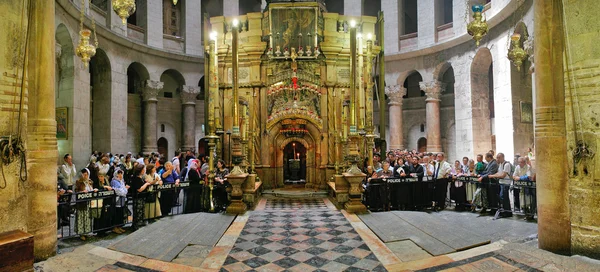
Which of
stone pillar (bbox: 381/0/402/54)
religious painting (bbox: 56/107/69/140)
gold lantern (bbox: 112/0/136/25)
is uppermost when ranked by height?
stone pillar (bbox: 381/0/402/54)

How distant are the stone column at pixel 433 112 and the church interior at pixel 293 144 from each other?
0.36ft

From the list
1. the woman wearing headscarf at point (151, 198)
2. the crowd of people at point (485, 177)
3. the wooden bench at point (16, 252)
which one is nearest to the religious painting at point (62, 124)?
the woman wearing headscarf at point (151, 198)

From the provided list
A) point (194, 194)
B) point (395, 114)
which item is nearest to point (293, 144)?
point (194, 194)

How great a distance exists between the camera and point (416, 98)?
919 inches

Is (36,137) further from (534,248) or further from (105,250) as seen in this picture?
(534,248)

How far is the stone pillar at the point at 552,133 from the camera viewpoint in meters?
5.43

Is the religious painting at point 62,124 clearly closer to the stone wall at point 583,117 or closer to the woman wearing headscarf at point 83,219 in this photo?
the woman wearing headscarf at point 83,219

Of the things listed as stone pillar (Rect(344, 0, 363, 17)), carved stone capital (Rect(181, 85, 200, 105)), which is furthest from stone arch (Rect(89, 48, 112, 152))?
stone pillar (Rect(344, 0, 363, 17))

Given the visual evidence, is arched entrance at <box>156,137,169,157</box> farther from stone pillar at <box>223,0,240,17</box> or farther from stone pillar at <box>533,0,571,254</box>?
stone pillar at <box>533,0,571,254</box>

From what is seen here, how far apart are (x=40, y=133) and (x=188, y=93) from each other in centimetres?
1626

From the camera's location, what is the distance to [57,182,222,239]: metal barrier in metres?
6.89

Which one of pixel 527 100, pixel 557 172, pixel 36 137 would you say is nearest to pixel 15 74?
pixel 36 137

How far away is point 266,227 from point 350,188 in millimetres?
2748

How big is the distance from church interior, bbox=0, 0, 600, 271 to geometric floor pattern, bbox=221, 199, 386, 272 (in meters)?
0.06
